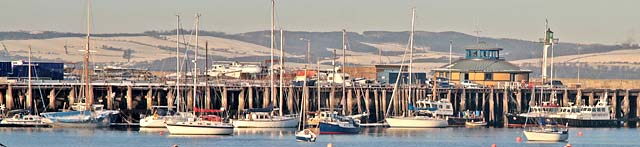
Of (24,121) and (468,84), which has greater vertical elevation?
(468,84)

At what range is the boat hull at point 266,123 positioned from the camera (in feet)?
335

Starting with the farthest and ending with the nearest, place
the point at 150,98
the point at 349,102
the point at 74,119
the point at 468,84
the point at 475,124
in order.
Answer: the point at 468,84 → the point at 349,102 → the point at 475,124 → the point at 150,98 → the point at 74,119

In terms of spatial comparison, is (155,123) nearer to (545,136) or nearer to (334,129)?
(334,129)

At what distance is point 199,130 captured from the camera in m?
93.4

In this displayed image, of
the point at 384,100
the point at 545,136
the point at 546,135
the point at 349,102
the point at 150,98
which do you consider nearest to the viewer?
the point at 546,135

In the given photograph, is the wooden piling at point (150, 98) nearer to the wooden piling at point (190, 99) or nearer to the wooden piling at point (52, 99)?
the wooden piling at point (190, 99)

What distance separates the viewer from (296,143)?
8769 cm

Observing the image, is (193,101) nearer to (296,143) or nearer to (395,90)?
(395,90)

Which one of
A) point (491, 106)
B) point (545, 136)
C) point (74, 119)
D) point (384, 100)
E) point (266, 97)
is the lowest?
point (545, 136)

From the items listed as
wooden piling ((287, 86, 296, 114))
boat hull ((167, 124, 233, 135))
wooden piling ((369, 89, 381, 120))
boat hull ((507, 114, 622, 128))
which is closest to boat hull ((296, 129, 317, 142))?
boat hull ((167, 124, 233, 135))

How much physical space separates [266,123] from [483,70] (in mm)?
44510

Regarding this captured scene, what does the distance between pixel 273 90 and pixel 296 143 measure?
2084 cm

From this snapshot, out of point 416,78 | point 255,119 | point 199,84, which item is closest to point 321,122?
point 255,119

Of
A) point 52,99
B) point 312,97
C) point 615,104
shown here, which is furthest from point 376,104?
point 52,99
